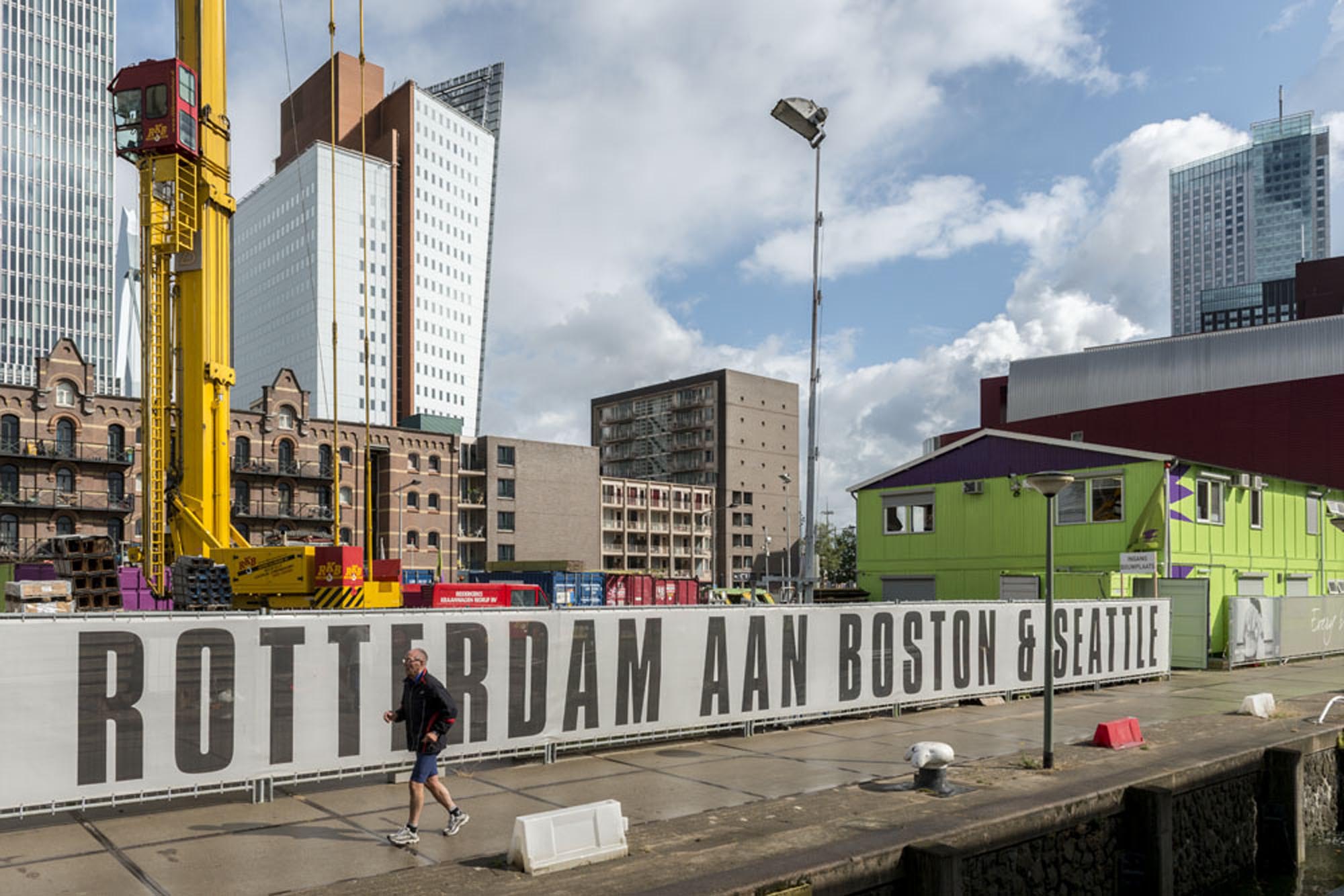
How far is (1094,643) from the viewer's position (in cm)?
2336

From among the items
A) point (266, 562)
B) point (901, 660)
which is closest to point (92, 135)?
point (266, 562)

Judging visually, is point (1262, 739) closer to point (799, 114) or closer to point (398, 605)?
point (799, 114)

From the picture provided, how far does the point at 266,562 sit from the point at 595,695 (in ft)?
34.0

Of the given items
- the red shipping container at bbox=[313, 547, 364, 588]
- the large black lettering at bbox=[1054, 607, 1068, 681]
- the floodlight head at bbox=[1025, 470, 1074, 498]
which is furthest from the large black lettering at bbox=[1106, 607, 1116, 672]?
the red shipping container at bbox=[313, 547, 364, 588]

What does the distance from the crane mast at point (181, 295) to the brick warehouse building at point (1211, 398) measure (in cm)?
5042

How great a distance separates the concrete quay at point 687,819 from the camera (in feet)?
29.2

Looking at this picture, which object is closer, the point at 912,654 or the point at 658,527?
the point at 912,654

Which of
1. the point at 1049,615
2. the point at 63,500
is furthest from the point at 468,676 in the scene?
the point at 63,500

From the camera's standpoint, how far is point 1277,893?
14.0 m

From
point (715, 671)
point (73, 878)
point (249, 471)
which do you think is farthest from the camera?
point (249, 471)

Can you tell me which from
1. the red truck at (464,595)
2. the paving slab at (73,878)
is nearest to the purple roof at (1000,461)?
the red truck at (464,595)

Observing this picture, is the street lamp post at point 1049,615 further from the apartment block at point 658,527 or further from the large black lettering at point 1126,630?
the apartment block at point 658,527

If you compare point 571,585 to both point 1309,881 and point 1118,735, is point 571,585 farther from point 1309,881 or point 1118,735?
point 1309,881

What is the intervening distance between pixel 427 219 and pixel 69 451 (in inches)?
4463
